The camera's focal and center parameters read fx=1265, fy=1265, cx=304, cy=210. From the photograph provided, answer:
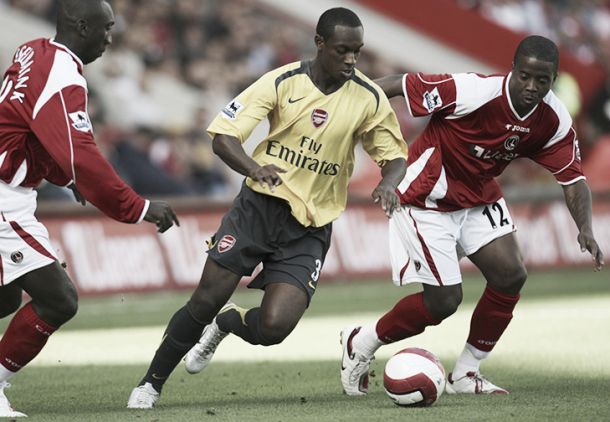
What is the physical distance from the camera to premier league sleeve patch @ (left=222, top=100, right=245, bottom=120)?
25.1 ft

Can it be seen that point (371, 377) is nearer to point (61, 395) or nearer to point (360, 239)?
point (61, 395)

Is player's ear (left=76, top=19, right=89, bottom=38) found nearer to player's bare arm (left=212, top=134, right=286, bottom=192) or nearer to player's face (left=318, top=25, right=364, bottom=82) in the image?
player's bare arm (left=212, top=134, right=286, bottom=192)

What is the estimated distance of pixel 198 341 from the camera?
8.20m

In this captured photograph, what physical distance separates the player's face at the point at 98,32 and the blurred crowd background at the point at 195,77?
9.90 m

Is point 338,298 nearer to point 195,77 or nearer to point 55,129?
point 195,77

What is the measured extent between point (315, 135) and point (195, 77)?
13768mm

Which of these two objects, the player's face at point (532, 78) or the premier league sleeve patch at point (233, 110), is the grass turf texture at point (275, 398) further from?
the player's face at point (532, 78)

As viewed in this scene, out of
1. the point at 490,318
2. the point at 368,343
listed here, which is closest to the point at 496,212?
the point at 490,318

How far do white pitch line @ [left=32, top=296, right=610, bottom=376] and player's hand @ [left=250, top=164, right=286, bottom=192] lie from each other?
3.15 metres

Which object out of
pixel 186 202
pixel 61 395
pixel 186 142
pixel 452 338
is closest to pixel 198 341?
pixel 61 395

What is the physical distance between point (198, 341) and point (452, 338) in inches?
168

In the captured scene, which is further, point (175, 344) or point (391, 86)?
point (391, 86)

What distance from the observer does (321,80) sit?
8.01 m

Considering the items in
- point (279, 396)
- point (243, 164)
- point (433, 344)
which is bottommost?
point (433, 344)
